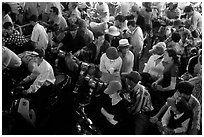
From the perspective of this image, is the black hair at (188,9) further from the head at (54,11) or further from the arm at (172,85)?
the head at (54,11)

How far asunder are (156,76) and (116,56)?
0.48 meters

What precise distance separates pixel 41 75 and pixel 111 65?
0.75 metres

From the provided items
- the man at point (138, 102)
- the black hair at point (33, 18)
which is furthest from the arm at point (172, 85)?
the black hair at point (33, 18)

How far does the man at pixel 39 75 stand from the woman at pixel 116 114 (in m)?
0.67

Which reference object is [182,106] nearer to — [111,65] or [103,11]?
[111,65]

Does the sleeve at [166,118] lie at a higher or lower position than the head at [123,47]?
lower

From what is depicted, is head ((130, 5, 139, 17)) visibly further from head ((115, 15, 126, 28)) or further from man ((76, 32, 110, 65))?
man ((76, 32, 110, 65))

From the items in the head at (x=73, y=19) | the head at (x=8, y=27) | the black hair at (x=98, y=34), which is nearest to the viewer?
the head at (x=8, y=27)

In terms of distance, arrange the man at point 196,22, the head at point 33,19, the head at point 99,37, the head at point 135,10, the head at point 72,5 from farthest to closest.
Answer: the head at point 72,5
the head at point 135,10
the man at point 196,22
the head at point 33,19
the head at point 99,37

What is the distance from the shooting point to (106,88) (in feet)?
12.0

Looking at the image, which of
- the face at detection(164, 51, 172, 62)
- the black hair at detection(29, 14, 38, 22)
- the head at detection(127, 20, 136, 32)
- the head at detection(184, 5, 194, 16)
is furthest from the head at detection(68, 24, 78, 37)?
the head at detection(184, 5, 194, 16)

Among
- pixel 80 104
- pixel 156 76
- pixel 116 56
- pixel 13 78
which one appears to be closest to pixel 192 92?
pixel 156 76

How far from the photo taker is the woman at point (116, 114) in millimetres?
3488

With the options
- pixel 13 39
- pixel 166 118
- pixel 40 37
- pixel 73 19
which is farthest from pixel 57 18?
pixel 166 118
